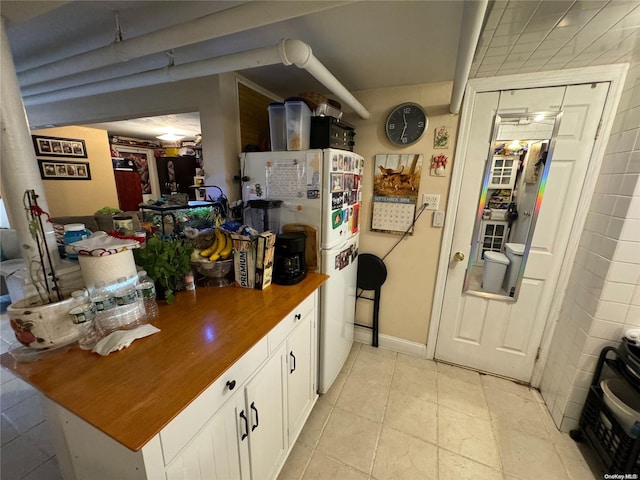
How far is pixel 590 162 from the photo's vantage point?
1588 mm

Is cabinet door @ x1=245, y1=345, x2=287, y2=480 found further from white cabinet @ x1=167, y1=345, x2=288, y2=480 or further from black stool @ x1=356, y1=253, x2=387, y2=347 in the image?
black stool @ x1=356, y1=253, x2=387, y2=347

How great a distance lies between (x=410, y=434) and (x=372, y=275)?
1124 millimetres

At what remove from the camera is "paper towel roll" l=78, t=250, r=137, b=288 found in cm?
94

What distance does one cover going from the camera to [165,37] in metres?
1.08

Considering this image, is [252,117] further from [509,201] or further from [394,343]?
[394,343]

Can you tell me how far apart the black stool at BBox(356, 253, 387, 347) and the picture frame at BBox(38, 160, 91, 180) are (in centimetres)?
449

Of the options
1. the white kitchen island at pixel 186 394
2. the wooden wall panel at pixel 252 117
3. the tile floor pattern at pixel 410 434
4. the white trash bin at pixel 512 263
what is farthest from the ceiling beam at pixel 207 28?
the tile floor pattern at pixel 410 434

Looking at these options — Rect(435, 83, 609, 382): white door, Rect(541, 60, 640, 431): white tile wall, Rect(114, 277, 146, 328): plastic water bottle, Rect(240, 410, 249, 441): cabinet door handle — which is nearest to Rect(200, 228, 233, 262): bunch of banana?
Rect(114, 277, 146, 328): plastic water bottle

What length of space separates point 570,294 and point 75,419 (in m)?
2.56

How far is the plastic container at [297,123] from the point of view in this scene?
1497 mm

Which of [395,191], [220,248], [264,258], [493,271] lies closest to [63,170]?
[220,248]

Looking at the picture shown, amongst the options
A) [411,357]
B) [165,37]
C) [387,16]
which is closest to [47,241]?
[165,37]

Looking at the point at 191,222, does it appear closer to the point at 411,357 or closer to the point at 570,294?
the point at 411,357

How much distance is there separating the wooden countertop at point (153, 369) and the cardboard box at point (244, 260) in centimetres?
23
